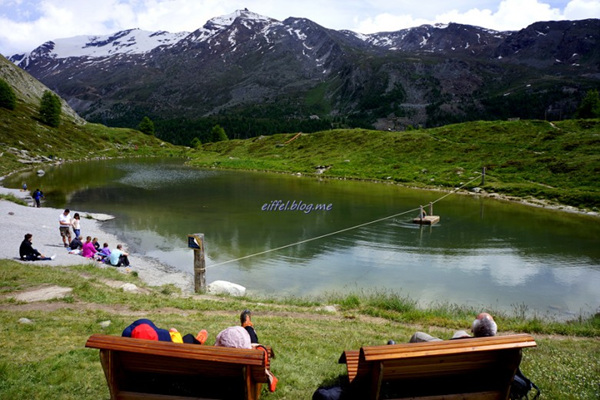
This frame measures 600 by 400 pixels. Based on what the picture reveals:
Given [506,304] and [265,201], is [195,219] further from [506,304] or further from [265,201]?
[506,304]

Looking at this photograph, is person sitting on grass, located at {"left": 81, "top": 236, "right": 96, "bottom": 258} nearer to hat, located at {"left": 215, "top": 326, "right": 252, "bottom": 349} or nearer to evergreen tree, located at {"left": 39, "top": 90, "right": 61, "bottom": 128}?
hat, located at {"left": 215, "top": 326, "right": 252, "bottom": 349}

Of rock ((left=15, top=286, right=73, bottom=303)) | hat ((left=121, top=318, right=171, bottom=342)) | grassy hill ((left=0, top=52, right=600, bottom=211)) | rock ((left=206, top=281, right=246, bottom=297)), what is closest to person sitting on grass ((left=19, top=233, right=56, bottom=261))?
rock ((left=15, top=286, right=73, bottom=303))

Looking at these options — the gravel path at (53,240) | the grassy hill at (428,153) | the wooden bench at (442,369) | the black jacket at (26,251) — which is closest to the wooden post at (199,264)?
the gravel path at (53,240)

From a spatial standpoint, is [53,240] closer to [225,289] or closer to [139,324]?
[225,289]

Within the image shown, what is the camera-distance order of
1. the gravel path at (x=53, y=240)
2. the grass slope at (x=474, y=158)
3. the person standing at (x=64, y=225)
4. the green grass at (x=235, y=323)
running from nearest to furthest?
the green grass at (x=235, y=323), the gravel path at (x=53, y=240), the person standing at (x=64, y=225), the grass slope at (x=474, y=158)

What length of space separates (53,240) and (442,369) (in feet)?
92.1

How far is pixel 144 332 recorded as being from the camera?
6.90 meters

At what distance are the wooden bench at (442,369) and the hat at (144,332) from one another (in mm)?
3665

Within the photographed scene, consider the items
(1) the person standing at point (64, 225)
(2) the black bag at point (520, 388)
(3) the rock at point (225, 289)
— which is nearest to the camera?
(2) the black bag at point (520, 388)

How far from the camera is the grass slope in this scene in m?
54.3

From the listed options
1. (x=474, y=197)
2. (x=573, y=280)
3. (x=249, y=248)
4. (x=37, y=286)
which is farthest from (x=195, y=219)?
(x=474, y=197)

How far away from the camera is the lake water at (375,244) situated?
788 inches

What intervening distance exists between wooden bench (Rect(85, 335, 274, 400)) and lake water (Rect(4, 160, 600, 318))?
1268 cm

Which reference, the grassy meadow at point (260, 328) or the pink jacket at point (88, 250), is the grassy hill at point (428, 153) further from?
the pink jacket at point (88, 250)
